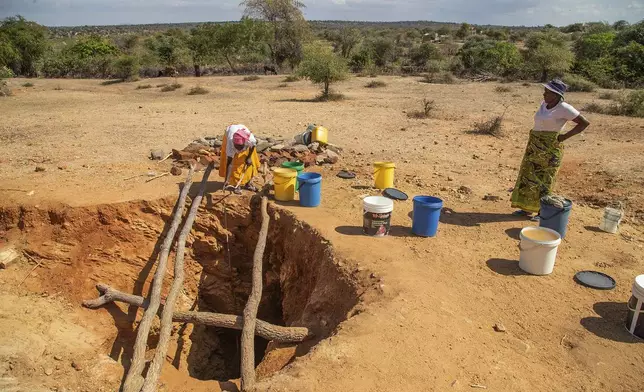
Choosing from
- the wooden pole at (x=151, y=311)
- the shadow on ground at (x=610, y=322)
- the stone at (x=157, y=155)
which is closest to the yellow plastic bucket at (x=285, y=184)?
the wooden pole at (x=151, y=311)

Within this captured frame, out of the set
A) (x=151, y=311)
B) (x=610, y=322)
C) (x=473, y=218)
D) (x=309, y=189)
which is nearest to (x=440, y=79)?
(x=473, y=218)

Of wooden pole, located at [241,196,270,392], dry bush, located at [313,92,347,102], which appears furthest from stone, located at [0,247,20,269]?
dry bush, located at [313,92,347,102]

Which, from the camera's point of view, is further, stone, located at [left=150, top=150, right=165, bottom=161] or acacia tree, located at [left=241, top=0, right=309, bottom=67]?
acacia tree, located at [left=241, top=0, right=309, bottom=67]

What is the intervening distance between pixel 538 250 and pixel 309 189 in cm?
274

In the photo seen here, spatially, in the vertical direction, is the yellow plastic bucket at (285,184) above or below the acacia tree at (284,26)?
below

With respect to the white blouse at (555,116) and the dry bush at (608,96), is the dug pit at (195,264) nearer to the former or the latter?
the white blouse at (555,116)

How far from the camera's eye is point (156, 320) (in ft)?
18.9

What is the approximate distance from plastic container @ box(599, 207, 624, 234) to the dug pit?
3.13 m

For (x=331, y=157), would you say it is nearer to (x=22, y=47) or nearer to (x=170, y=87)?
(x=170, y=87)

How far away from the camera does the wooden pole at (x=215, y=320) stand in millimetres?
4227

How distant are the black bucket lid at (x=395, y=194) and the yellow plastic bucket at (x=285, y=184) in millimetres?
1294

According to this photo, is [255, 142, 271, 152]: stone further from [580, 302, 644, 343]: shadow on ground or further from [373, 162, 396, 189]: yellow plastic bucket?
[580, 302, 644, 343]: shadow on ground

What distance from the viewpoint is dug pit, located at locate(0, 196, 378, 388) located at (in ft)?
17.3

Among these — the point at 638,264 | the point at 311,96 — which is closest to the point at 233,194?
the point at 638,264
